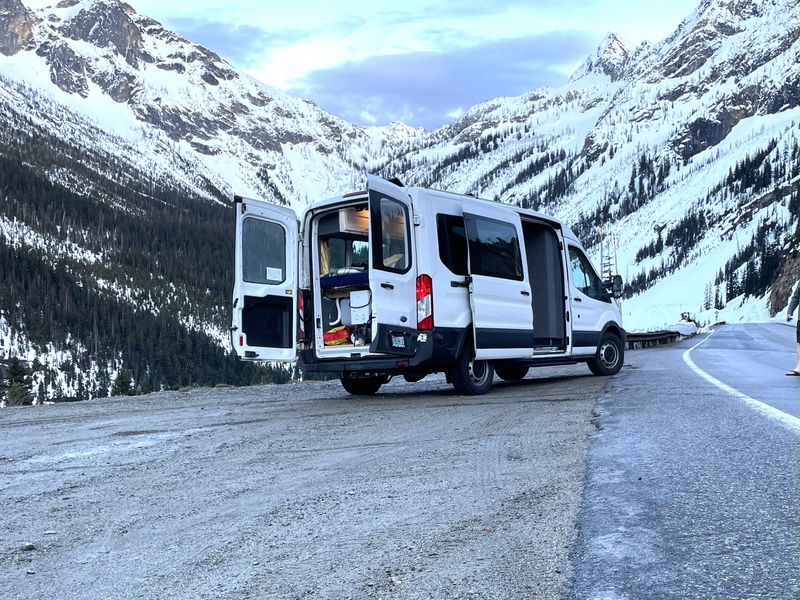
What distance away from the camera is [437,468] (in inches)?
199

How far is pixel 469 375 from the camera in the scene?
35.3 feet

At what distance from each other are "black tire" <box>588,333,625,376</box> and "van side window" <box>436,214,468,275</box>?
437 cm

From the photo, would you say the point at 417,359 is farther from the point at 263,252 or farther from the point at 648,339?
the point at 648,339

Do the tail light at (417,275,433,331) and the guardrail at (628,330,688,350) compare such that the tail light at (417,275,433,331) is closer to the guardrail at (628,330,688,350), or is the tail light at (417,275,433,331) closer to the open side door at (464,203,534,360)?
the open side door at (464,203,534,360)

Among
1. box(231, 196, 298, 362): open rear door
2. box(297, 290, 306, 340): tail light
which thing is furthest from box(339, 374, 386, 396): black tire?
box(231, 196, 298, 362): open rear door

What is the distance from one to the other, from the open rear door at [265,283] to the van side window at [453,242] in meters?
2.16

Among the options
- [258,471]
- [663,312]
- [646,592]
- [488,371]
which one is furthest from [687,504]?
[663,312]

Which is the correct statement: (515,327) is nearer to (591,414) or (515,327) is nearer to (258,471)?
(591,414)

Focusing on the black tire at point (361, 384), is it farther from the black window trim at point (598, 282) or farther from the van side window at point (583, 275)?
the van side window at point (583, 275)

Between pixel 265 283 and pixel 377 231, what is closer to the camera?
pixel 377 231

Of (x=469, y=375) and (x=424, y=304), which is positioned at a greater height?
(x=424, y=304)

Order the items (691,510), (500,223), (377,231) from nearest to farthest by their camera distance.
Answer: (691,510)
(377,231)
(500,223)

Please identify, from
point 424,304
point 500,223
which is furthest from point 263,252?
point 500,223

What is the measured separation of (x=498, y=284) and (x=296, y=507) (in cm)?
743
